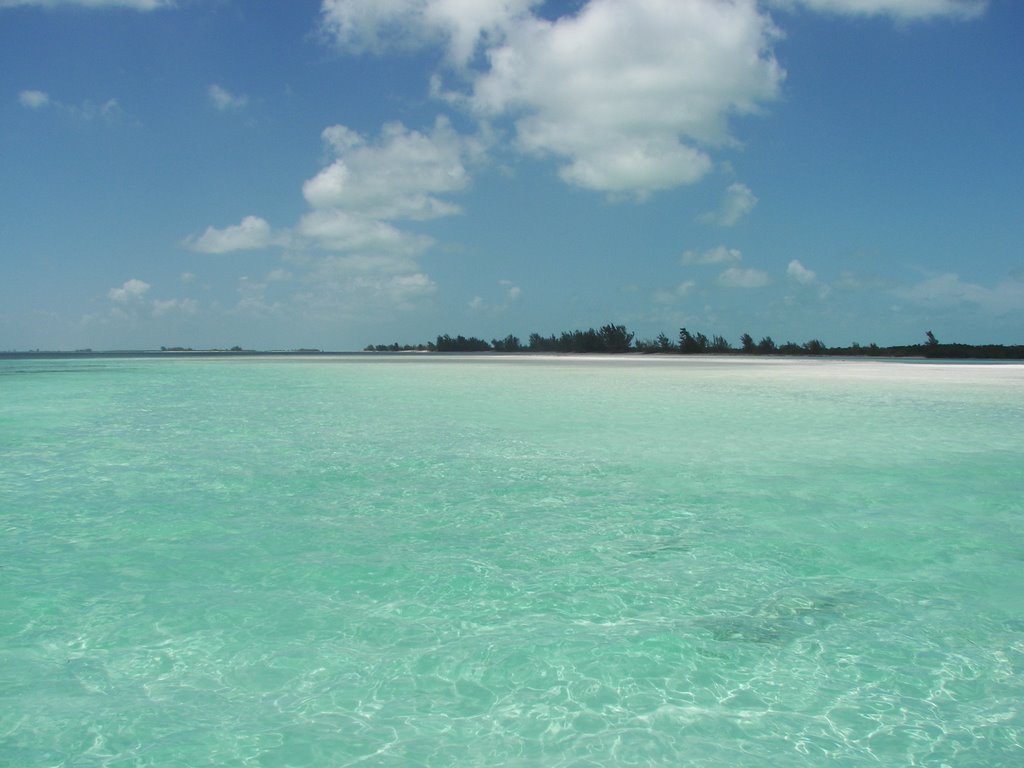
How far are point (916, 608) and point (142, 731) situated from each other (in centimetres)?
339

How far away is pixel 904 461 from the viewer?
688 centimetres

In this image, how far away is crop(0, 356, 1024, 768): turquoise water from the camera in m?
2.28

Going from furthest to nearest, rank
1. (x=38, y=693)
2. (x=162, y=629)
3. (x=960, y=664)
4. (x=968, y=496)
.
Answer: (x=968, y=496) < (x=162, y=629) < (x=960, y=664) < (x=38, y=693)

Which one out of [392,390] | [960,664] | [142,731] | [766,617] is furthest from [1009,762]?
[392,390]

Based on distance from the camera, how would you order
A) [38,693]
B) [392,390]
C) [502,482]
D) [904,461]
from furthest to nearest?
[392,390] < [904,461] < [502,482] < [38,693]

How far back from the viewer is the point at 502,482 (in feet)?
19.2

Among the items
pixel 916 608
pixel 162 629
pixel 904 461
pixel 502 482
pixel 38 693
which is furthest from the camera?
pixel 904 461

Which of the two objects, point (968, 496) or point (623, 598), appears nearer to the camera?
point (623, 598)

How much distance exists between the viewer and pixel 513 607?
3.27 m

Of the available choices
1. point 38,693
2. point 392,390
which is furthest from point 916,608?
point 392,390

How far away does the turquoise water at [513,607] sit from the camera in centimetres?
228

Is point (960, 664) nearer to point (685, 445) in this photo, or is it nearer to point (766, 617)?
point (766, 617)

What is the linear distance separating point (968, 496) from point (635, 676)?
4331 mm

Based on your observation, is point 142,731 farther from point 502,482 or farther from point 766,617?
point 502,482
